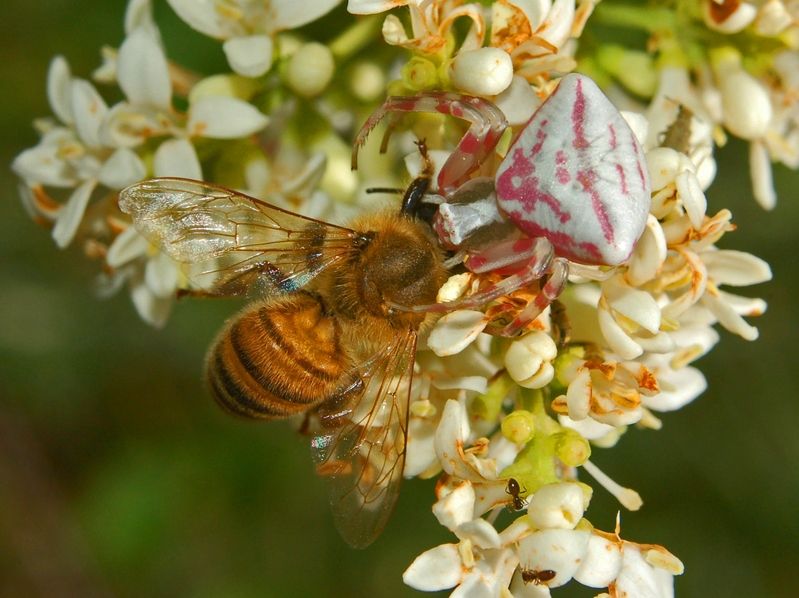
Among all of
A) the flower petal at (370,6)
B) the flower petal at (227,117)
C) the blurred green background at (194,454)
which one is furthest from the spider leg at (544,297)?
the blurred green background at (194,454)

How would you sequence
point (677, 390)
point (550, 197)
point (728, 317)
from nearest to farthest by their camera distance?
point (550, 197), point (728, 317), point (677, 390)

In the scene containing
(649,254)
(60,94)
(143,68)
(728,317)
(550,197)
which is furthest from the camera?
(60,94)

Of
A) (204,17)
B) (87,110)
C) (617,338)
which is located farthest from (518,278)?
(87,110)

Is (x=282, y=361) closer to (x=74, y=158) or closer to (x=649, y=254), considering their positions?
(x=649, y=254)

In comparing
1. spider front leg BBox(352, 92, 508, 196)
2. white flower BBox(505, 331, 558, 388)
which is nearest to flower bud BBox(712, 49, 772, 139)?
spider front leg BBox(352, 92, 508, 196)

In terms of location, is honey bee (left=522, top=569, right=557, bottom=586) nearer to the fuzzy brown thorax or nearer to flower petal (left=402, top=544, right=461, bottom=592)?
flower petal (left=402, top=544, right=461, bottom=592)

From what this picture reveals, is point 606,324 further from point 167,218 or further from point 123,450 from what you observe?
point 123,450

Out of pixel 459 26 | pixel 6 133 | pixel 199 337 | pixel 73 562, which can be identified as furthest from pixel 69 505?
pixel 459 26
